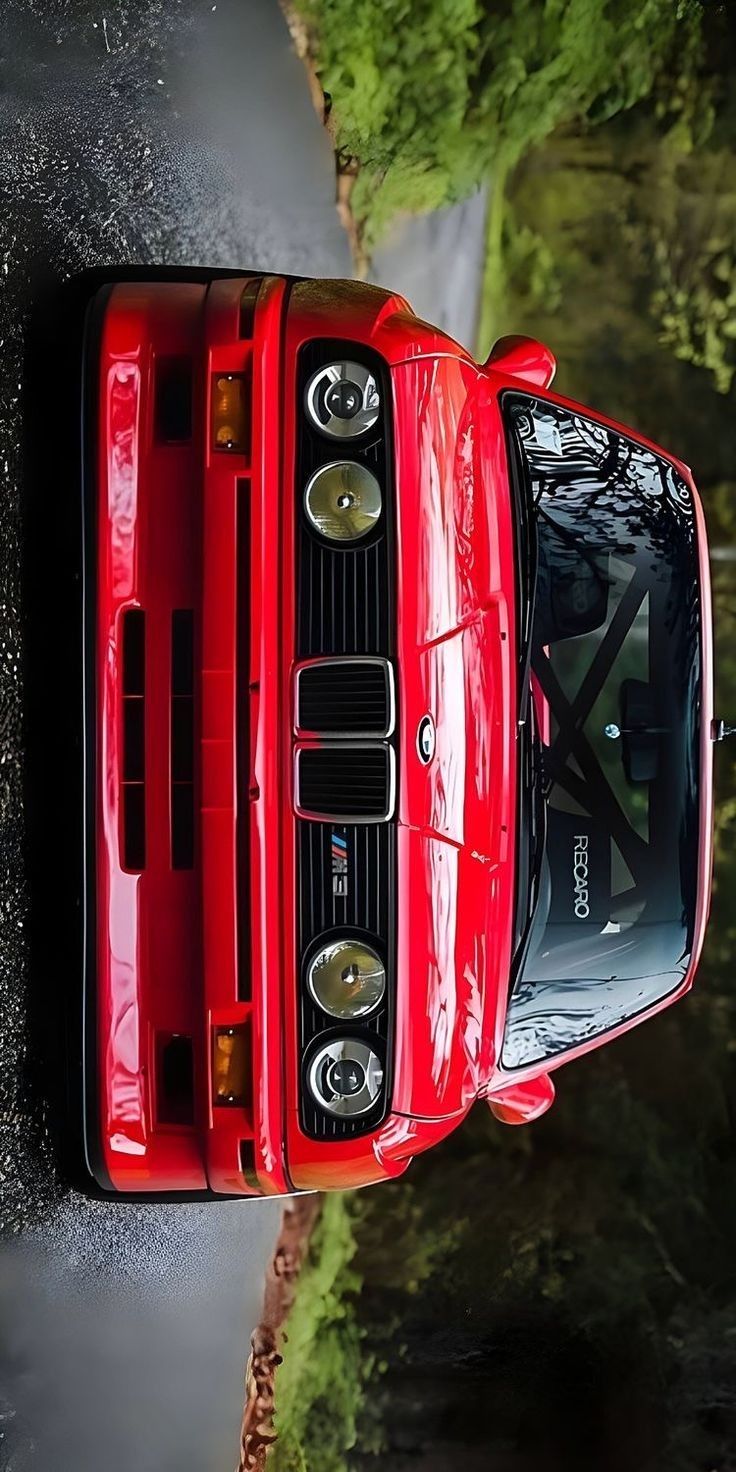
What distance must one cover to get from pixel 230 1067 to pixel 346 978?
0.87 feet

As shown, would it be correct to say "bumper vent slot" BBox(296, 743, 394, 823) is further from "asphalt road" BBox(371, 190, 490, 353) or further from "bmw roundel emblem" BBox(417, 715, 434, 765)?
"asphalt road" BBox(371, 190, 490, 353)

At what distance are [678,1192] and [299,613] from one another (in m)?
3.59

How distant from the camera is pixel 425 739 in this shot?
2080 millimetres

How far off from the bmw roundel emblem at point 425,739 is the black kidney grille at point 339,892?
15 cm

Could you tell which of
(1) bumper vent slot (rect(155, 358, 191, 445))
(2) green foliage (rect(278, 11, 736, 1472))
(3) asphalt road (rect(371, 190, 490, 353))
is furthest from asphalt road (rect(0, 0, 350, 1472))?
(3) asphalt road (rect(371, 190, 490, 353))

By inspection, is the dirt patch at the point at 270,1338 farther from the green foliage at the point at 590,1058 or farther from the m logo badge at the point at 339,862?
the m logo badge at the point at 339,862

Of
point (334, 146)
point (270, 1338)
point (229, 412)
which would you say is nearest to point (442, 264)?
point (334, 146)

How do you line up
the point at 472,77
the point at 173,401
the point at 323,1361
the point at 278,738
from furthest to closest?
the point at 472,77 → the point at 323,1361 → the point at 173,401 → the point at 278,738

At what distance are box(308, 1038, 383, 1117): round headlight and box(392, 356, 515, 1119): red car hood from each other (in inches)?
2.6

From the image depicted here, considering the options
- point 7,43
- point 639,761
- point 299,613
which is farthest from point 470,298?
point 299,613

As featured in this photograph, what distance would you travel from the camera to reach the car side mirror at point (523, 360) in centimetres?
277

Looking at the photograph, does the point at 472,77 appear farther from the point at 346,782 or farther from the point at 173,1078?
the point at 173,1078

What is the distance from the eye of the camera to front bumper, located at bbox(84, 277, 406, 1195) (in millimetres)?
2004

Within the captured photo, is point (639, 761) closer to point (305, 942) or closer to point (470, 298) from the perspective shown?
point (305, 942)
